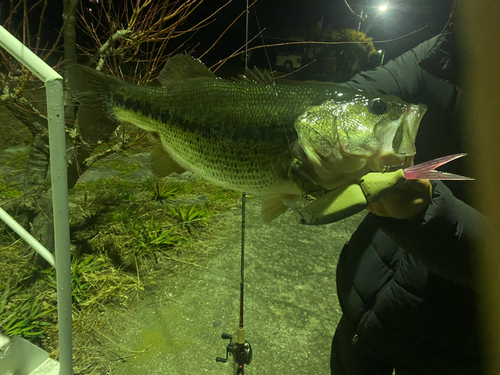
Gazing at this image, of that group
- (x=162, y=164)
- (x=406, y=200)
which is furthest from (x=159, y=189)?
(x=406, y=200)

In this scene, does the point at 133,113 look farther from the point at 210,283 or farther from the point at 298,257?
the point at 298,257

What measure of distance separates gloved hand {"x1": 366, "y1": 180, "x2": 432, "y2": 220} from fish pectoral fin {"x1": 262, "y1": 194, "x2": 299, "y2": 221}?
8.8 inches

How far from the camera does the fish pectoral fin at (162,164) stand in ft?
3.31

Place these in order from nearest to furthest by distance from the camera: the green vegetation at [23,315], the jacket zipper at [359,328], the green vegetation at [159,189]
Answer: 1. the jacket zipper at [359,328]
2. the green vegetation at [23,315]
3. the green vegetation at [159,189]

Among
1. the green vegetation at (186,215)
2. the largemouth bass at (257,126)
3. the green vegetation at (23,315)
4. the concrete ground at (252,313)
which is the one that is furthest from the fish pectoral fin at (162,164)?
the green vegetation at (186,215)

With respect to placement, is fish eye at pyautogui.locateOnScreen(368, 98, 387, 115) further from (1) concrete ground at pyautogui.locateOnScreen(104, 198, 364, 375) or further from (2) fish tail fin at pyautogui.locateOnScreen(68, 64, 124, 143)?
(1) concrete ground at pyautogui.locateOnScreen(104, 198, 364, 375)

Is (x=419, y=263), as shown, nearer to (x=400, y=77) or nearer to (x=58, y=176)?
(x=400, y=77)

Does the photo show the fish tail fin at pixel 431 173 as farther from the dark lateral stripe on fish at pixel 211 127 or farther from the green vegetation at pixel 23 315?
the green vegetation at pixel 23 315

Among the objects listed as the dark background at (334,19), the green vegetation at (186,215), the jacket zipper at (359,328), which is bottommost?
the green vegetation at (186,215)

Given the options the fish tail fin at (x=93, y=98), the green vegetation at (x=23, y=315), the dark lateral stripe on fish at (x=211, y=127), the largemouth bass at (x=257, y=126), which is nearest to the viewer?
the largemouth bass at (x=257, y=126)

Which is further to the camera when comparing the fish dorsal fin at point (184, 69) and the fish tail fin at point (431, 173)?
the fish dorsal fin at point (184, 69)

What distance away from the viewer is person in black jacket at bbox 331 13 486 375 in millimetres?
731

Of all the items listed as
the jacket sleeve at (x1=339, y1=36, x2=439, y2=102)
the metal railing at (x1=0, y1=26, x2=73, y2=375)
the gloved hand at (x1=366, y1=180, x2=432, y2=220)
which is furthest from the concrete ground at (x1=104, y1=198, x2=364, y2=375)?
the jacket sleeve at (x1=339, y1=36, x2=439, y2=102)

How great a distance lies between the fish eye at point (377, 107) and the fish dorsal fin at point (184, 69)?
17.8 inches
